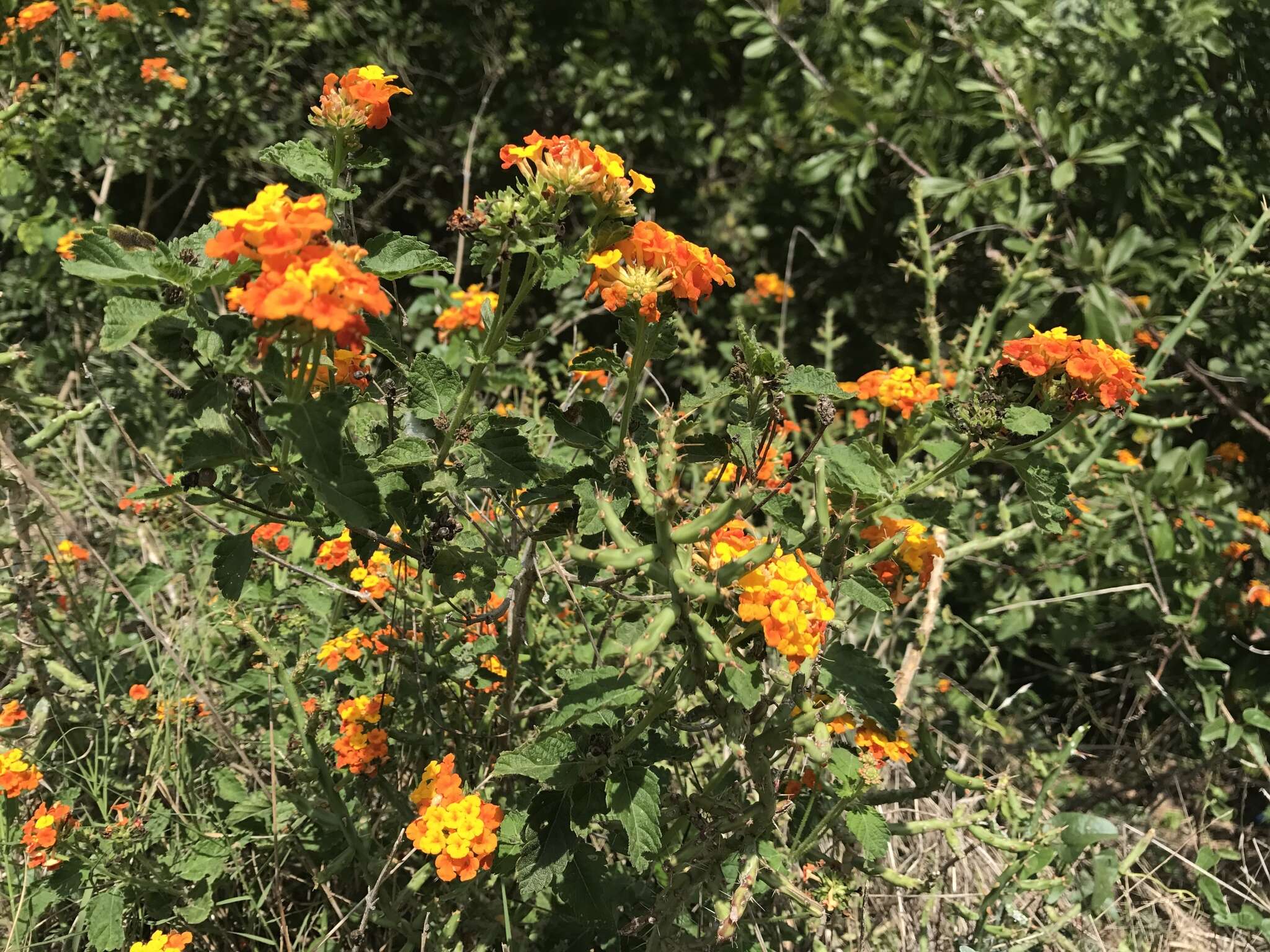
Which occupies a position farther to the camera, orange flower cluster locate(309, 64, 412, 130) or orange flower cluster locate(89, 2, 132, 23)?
orange flower cluster locate(89, 2, 132, 23)

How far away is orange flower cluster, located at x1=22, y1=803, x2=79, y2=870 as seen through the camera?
4.35 feet

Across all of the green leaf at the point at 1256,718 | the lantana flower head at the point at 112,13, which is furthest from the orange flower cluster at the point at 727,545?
the lantana flower head at the point at 112,13

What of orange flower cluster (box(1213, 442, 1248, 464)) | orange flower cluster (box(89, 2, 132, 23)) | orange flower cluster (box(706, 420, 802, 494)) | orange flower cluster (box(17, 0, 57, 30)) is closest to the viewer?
orange flower cluster (box(706, 420, 802, 494))

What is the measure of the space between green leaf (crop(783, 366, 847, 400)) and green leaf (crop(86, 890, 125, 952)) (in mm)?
1291

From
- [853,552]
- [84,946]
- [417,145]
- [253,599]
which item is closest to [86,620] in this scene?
[253,599]

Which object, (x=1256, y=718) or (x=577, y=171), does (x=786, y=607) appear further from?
(x=1256, y=718)

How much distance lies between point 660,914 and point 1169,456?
1.82 metres

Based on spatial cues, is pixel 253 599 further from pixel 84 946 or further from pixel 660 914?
pixel 660 914

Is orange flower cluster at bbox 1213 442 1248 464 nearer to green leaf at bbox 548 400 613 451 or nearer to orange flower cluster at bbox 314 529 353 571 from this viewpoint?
green leaf at bbox 548 400 613 451

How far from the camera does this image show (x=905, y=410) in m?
1.50

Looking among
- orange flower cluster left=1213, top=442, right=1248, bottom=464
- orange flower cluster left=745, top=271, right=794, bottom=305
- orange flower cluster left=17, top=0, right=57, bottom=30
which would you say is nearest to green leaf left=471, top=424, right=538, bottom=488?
orange flower cluster left=745, top=271, right=794, bottom=305

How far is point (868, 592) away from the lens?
1.17 metres

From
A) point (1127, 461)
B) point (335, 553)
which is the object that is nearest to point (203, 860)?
point (335, 553)

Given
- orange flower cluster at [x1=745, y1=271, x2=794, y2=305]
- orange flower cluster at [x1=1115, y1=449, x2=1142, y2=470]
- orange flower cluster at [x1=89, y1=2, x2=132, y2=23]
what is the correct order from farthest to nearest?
orange flower cluster at [x1=745, y1=271, x2=794, y2=305]
orange flower cluster at [x1=89, y1=2, x2=132, y2=23]
orange flower cluster at [x1=1115, y1=449, x2=1142, y2=470]
